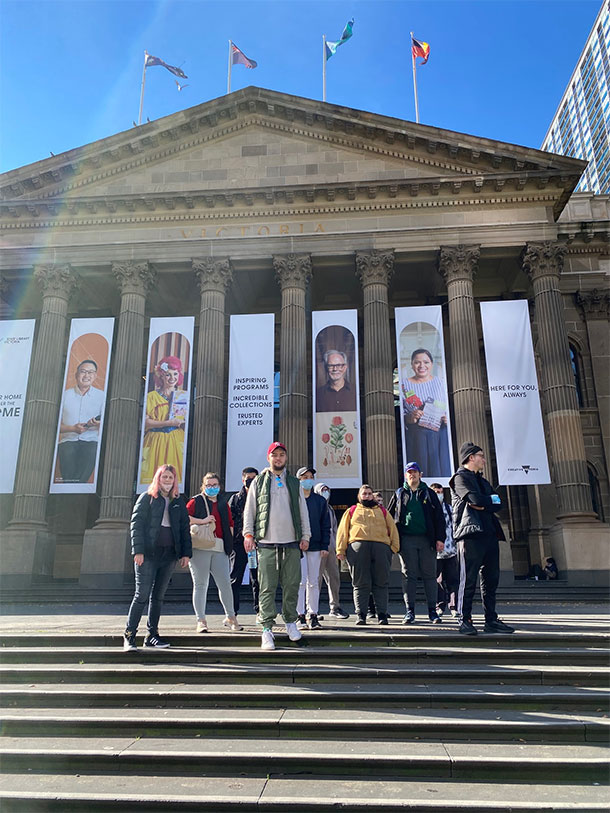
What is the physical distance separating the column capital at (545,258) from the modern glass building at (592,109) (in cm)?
5563

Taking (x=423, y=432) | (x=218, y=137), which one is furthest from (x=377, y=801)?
(x=218, y=137)

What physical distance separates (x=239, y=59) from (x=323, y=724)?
26374 millimetres

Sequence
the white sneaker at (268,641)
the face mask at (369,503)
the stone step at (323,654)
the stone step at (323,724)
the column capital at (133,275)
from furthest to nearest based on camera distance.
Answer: the column capital at (133,275), the face mask at (369,503), the white sneaker at (268,641), the stone step at (323,654), the stone step at (323,724)

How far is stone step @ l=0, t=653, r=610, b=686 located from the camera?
6176mm

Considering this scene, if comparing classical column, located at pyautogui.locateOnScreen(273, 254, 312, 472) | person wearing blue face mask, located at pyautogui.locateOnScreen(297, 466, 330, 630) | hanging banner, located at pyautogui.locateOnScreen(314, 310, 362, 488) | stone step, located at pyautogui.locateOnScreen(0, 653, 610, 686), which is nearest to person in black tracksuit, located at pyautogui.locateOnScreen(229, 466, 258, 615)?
person wearing blue face mask, located at pyautogui.locateOnScreen(297, 466, 330, 630)

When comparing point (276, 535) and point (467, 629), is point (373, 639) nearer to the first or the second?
point (467, 629)

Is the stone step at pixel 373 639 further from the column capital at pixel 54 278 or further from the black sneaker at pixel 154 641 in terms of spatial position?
the column capital at pixel 54 278

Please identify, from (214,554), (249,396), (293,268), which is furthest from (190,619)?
(293,268)

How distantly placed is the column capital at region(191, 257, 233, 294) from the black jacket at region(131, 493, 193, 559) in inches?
617

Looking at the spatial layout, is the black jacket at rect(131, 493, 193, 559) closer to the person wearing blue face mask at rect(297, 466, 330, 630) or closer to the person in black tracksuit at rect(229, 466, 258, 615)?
the person wearing blue face mask at rect(297, 466, 330, 630)

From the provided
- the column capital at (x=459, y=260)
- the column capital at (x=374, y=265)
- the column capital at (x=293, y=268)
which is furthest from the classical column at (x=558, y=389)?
the column capital at (x=293, y=268)

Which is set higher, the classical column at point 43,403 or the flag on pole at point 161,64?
the flag on pole at point 161,64

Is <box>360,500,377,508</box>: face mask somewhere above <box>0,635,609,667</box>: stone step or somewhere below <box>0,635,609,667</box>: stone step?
above

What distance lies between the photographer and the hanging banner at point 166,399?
19.7 m
